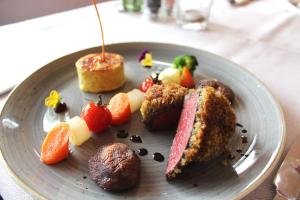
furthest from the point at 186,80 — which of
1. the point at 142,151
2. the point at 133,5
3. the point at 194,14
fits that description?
the point at 133,5

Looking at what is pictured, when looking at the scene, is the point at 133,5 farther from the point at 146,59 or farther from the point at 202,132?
the point at 202,132

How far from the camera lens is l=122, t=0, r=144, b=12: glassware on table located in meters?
2.67

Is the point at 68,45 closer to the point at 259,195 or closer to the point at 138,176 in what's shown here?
the point at 138,176

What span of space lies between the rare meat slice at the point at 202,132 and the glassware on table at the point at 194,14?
118 centimetres

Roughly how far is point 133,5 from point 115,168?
177cm

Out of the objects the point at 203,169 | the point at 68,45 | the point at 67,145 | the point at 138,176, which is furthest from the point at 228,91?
the point at 68,45

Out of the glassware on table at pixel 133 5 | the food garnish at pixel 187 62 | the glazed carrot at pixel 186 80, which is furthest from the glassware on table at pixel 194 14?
the glazed carrot at pixel 186 80

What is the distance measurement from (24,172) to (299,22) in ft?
7.36

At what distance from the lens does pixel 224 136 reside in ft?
4.36

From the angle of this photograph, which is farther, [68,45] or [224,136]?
[68,45]

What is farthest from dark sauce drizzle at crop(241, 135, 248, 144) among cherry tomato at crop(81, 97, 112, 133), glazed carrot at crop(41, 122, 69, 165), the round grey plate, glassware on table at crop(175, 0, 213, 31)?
glassware on table at crop(175, 0, 213, 31)

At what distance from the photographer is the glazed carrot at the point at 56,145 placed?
4.33 ft

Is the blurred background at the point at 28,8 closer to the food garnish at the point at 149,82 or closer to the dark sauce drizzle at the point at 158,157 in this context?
the food garnish at the point at 149,82

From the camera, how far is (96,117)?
1.50 metres
